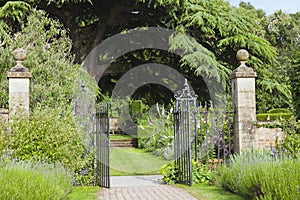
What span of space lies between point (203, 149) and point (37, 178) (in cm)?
527

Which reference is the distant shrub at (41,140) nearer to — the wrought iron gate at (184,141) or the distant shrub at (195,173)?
the distant shrub at (195,173)

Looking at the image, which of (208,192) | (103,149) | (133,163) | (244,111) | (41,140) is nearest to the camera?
(208,192)

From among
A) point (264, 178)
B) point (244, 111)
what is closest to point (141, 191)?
point (244, 111)

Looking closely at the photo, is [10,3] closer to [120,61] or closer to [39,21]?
[39,21]

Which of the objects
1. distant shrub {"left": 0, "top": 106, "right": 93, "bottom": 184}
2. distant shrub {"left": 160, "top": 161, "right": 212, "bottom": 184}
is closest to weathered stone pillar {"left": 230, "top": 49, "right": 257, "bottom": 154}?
distant shrub {"left": 160, "top": 161, "right": 212, "bottom": 184}

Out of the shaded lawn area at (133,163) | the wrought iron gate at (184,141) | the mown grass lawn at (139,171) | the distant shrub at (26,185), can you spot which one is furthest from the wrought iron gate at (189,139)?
the distant shrub at (26,185)

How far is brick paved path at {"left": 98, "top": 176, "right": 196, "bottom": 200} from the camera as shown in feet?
22.8

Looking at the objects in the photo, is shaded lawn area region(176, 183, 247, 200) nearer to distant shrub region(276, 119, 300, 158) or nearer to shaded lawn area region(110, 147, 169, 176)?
distant shrub region(276, 119, 300, 158)

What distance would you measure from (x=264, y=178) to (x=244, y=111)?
139 inches

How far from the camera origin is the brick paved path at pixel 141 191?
6947 mm

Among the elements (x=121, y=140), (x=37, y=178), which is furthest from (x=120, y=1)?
(x=37, y=178)

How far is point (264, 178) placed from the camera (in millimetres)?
5285

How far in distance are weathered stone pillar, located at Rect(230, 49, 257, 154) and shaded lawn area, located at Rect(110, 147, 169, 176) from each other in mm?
3099

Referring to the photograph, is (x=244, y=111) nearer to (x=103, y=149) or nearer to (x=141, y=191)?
(x=141, y=191)
